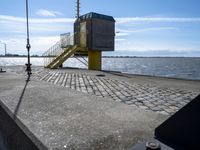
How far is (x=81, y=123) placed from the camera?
3.26 meters

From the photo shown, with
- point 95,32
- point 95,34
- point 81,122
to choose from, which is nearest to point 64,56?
point 95,34

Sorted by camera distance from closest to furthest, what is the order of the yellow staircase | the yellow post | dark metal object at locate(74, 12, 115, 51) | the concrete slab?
the concrete slab < dark metal object at locate(74, 12, 115, 51) < the yellow staircase < the yellow post

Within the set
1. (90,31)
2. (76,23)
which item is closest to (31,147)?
(90,31)

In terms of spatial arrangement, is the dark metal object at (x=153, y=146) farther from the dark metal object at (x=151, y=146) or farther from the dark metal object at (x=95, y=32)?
the dark metal object at (x=95, y=32)

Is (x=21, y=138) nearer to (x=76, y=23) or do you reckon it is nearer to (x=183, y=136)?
(x=183, y=136)

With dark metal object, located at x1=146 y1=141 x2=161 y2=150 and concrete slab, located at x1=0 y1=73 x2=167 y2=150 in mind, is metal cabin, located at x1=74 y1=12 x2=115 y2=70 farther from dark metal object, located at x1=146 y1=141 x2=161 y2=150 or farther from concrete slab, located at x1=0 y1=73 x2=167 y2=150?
dark metal object, located at x1=146 y1=141 x2=161 y2=150

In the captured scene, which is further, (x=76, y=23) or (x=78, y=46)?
(x=76, y=23)

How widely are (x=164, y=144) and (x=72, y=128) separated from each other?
142 cm

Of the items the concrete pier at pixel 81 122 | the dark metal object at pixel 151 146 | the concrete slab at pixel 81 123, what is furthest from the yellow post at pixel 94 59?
the dark metal object at pixel 151 146

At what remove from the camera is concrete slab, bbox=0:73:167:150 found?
255 cm

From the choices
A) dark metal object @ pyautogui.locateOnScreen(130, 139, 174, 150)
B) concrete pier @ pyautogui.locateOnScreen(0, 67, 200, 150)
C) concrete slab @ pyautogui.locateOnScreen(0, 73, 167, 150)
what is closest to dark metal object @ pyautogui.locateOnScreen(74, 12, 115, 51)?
concrete pier @ pyautogui.locateOnScreen(0, 67, 200, 150)

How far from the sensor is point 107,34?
21.9 m

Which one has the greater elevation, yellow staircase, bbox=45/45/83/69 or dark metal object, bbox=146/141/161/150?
yellow staircase, bbox=45/45/83/69

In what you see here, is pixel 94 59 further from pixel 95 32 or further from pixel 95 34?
pixel 95 32
